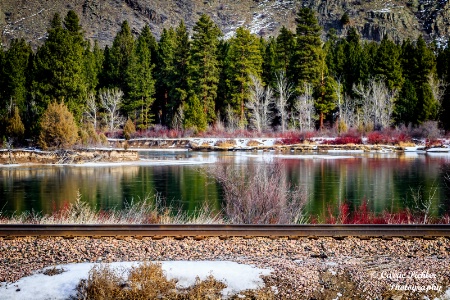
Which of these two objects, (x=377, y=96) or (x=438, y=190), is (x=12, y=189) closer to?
(x=438, y=190)

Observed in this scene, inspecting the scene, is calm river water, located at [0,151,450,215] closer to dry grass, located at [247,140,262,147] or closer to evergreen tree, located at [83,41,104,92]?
dry grass, located at [247,140,262,147]

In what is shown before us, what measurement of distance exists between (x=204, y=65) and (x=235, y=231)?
5524 centimetres

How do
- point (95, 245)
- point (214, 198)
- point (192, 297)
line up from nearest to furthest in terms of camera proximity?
point (192, 297) < point (95, 245) < point (214, 198)

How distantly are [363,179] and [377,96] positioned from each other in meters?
32.0

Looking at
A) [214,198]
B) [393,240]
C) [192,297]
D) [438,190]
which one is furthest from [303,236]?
[438,190]

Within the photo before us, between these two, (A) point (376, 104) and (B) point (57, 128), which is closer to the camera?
(B) point (57, 128)

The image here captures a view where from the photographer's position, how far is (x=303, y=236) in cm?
963

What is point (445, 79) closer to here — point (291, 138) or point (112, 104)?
point (291, 138)

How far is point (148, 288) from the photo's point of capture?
258 inches

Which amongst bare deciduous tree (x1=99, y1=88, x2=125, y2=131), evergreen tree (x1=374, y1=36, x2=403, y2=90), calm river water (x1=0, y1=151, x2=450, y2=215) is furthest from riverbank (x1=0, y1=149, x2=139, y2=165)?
evergreen tree (x1=374, y1=36, x2=403, y2=90)

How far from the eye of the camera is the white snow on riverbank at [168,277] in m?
6.79

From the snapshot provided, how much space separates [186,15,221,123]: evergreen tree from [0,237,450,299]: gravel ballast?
54464 millimetres

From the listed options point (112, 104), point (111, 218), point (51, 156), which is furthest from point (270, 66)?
point (111, 218)

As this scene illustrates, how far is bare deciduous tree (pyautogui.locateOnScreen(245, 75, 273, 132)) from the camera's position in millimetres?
60094
